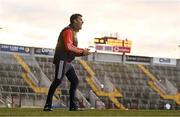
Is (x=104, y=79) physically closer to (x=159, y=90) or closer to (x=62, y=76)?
(x=159, y=90)

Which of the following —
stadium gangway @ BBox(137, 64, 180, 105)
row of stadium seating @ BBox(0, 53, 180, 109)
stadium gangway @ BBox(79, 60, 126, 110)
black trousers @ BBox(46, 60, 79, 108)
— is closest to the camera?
black trousers @ BBox(46, 60, 79, 108)

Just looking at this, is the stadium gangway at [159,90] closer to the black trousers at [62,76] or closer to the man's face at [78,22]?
the black trousers at [62,76]

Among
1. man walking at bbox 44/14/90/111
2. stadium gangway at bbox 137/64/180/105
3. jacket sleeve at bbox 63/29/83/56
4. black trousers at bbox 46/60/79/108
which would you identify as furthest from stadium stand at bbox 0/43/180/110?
jacket sleeve at bbox 63/29/83/56

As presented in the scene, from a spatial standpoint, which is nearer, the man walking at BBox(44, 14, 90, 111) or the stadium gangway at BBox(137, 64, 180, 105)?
the man walking at BBox(44, 14, 90, 111)

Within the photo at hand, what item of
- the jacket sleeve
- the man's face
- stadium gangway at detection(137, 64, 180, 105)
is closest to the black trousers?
the jacket sleeve

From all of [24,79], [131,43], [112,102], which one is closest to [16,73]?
[24,79]

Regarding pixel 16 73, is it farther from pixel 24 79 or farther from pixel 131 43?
pixel 131 43

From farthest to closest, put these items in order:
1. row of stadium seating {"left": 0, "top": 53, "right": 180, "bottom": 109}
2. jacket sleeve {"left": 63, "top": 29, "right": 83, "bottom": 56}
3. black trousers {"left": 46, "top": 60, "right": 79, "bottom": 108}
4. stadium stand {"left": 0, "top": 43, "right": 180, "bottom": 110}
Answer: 1. row of stadium seating {"left": 0, "top": 53, "right": 180, "bottom": 109}
2. stadium stand {"left": 0, "top": 43, "right": 180, "bottom": 110}
3. black trousers {"left": 46, "top": 60, "right": 79, "bottom": 108}
4. jacket sleeve {"left": 63, "top": 29, "right": 83, "bottom": 56}

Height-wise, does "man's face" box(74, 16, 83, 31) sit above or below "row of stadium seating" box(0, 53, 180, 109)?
above

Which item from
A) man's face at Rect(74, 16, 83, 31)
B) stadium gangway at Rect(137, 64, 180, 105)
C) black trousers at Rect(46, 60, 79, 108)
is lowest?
stadium gangway at Rect(137, 64, 180, 105)

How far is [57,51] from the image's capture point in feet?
27.1

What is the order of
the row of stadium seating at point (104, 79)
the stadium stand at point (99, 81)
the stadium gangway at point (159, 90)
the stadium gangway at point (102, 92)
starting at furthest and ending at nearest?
1. the stadium gangway at point (159, 90)
2. the stadium gangway at point (102, 92)
3. the row of stadium seating at point (104, 79)
4. the stadium stand at point (99, 81)

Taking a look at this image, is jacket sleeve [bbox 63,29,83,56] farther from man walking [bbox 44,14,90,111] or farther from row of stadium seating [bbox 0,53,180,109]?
row of stadium seating [bbox 0,53,180,109]

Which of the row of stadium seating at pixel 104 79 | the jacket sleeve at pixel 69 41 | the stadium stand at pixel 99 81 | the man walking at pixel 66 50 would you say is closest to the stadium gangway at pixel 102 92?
the stadium stand at pixel 99 81
